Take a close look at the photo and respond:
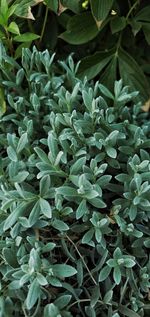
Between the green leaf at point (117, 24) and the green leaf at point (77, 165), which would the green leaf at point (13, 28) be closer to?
the green leaf at point (117, 24)

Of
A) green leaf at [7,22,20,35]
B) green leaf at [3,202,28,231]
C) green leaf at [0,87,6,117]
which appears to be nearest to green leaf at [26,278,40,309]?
green leaf at [3,202,28,231]

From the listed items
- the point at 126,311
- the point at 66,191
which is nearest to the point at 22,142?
the point at 66,191

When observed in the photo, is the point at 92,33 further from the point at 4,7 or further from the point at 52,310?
the point at 52,310

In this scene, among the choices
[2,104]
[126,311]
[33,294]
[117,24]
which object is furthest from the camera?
[117,24]

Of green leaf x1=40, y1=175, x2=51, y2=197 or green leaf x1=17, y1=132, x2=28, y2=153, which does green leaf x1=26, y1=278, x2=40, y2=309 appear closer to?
green leaf x1=40, y1=175, x2=51, y2=197

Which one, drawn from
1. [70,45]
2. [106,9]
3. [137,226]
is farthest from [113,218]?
[70,45]

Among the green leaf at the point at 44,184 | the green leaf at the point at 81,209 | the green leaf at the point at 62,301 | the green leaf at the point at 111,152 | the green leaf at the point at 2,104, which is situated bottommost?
the green leaf at the point at 62,301

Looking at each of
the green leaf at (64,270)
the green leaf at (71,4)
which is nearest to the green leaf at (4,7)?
the green leaf at (71,4)
